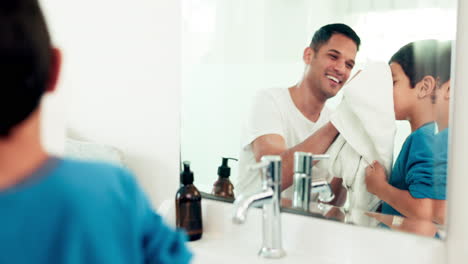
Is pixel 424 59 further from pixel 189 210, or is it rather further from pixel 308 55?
pixel 189 210

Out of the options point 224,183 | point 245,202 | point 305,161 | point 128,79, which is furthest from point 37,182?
point 128,79

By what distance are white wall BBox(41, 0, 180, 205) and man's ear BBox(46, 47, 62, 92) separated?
0.78 meters

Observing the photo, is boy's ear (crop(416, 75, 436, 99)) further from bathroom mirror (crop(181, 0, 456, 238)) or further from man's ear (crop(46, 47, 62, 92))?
man's ear (crop(46, 47, 62, 92))

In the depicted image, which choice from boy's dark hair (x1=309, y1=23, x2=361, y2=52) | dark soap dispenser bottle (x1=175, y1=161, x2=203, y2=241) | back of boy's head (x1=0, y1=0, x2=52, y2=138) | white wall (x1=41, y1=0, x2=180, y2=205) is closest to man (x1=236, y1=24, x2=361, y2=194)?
boy's dark hair (x1=309, y1=23, x2=361, y2=52)

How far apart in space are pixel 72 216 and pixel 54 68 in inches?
4.5

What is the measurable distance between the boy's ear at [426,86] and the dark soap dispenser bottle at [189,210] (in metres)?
0.51

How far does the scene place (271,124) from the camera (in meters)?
1.01

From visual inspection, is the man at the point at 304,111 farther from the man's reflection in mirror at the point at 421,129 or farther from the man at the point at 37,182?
the man at the point at 37,182

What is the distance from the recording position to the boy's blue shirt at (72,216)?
331 mm

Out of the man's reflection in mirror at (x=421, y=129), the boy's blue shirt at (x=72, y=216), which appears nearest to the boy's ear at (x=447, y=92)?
the man's reflection in mirror at (x=421, y=129)

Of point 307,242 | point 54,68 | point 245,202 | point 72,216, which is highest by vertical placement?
point 54,68

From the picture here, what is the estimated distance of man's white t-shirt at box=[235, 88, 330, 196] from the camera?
3.17 feet

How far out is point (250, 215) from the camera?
1.04m

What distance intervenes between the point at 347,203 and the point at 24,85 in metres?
0.72
